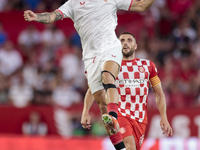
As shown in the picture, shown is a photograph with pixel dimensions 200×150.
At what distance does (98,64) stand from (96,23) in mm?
589

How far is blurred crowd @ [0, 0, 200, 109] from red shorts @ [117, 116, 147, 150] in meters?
4.35

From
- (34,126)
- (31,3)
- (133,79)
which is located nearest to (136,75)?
(133,79)

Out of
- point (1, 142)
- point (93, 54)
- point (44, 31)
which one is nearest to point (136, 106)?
point (93, 54)

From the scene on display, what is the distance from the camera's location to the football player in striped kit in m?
6.30

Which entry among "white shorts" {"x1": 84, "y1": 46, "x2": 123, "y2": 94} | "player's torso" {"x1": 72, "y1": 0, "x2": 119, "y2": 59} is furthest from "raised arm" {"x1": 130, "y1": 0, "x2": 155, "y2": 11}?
"white shorts" {"x1": 84, "y1": 46, "x2": 123, "y2": 94}

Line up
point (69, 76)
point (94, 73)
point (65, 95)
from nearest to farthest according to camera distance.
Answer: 1. point (94, 73)
2. point (65, 95)
3. point (69, 76)

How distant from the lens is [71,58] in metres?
12.5

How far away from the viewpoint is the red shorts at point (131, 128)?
6212mm

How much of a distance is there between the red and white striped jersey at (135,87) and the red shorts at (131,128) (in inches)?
2.9

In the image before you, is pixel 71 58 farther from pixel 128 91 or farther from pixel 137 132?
pixel 137 132

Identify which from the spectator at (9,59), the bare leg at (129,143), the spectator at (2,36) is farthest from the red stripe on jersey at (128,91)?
the spectator at (2,36)

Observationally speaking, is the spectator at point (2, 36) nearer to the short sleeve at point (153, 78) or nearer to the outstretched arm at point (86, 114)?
the outstretched arm at point (86, 114)

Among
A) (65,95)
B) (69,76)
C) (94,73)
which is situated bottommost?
(65,95)

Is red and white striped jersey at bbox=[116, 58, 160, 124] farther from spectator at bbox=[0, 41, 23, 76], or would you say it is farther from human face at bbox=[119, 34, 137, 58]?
spectator at bbox=[0, 41, 23, 76]
